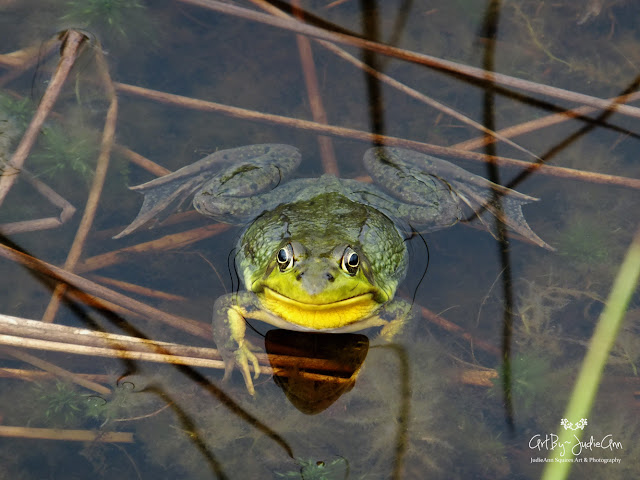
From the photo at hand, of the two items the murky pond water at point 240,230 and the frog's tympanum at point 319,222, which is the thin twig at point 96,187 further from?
the frog's tympanum at point 319,222

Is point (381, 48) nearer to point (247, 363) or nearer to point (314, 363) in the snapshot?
point (314, 363)

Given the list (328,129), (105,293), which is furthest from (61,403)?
(328,129)

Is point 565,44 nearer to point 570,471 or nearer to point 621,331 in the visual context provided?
point 621,331

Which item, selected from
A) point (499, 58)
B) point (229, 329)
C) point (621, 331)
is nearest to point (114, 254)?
point (229, 329)

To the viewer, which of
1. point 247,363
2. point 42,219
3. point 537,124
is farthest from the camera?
point 537,124

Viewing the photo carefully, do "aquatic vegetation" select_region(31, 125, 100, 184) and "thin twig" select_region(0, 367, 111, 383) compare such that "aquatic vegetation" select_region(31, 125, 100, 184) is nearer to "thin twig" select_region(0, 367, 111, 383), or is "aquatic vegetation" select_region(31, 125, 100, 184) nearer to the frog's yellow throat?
"thin twig" select_region(0, 367, 111, 383)

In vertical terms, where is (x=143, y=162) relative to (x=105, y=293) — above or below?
above

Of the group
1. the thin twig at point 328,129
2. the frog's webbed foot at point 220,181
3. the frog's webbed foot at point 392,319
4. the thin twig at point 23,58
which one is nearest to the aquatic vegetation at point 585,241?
the thin twig at point 328,129
